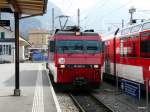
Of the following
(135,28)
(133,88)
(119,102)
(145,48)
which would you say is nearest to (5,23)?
(133,88)

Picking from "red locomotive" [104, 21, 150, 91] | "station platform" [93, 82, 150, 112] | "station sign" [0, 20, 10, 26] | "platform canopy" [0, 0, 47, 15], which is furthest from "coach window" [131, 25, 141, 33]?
"station sign" [0, 20, 10, 26]

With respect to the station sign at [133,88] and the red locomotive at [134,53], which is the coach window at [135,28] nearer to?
the red locomotive at [134,53]

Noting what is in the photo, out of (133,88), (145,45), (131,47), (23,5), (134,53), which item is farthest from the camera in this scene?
(131,47)

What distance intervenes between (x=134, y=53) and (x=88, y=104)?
9.42 ft

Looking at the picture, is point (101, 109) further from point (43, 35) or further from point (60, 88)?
point (43, 35)

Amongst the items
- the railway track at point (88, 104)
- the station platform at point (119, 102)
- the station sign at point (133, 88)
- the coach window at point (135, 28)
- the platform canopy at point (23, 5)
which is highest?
the platform canopy at point (23, 5)

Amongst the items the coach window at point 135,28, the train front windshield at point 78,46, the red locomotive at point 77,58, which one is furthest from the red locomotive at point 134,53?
the train front windshield at point 78,46

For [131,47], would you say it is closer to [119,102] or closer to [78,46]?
[119,102]

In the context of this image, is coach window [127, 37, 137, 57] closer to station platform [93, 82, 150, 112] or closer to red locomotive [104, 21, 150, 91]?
red locomotive [104, 21, 150, 91]

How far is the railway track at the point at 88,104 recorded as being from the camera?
1592cm

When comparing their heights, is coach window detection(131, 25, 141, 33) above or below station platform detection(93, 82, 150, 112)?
above

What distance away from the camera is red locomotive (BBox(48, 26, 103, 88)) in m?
20.7

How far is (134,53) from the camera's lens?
18.5 metres

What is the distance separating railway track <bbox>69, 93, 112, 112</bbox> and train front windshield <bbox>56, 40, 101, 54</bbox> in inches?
82.5
